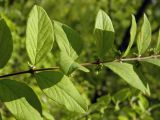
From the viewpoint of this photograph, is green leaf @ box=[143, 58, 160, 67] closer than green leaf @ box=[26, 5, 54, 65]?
No

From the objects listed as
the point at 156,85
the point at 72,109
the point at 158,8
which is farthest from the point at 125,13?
the point at 72,109

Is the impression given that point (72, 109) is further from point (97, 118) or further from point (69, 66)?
point (97, 118)

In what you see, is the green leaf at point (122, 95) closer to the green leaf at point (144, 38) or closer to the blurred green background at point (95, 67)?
the blurred green background at point (95, 67)

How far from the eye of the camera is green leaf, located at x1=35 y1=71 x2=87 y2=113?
0.98m

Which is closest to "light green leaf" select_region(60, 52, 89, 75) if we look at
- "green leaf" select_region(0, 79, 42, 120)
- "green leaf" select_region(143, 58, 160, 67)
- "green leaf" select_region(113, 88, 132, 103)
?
"green leaf" select_region(0, 79, 42, 120)

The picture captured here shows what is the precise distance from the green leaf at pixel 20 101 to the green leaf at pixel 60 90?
40 millimetres

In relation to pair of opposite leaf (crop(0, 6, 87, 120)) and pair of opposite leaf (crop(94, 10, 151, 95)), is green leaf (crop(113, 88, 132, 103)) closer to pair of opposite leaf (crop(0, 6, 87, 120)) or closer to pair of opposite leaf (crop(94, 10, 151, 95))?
pair of opposite leaf (crop(94, 10, 151, 95))

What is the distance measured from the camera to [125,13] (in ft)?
16.0

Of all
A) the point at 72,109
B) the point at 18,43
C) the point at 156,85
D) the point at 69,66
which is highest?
the point at 69,66

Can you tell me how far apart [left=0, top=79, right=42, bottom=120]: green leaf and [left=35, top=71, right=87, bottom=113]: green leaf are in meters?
0.04

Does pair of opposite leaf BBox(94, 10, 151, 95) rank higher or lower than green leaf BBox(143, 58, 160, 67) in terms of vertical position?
higher

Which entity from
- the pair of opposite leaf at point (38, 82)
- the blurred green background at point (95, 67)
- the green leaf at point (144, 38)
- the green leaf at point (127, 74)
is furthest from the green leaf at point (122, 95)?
the pair of opposite leaf at point (38, 82)

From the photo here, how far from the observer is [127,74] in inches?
41.4

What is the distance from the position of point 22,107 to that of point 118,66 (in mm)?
286
